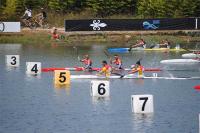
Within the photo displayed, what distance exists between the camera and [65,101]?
42.8m

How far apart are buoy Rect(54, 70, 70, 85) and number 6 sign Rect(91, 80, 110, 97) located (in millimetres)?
4990

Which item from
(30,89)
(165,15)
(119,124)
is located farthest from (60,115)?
(165,15)

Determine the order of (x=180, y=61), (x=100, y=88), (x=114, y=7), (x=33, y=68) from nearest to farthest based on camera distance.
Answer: (x=100, y=88)
(x=33, y=68)
(x=180, y=61)
(x=114, y=7)

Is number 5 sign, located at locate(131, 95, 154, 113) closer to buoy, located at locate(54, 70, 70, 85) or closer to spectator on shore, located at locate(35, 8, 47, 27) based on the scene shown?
buoy, located at locate(54, 70, 70, 85)

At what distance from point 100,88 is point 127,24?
38.2 metres

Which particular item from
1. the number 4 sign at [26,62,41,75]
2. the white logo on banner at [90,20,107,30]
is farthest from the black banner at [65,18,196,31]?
the number 4 sign at [26,62,41,75]

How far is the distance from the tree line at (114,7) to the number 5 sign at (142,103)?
47.0m

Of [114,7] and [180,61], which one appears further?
[114,7]

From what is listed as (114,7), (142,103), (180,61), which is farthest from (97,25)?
(142,103)

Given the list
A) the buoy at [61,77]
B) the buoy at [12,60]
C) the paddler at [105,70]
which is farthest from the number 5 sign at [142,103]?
the buoy at [12,60]

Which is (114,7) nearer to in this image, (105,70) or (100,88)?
(105,70)

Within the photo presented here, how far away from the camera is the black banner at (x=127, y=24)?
79.5m

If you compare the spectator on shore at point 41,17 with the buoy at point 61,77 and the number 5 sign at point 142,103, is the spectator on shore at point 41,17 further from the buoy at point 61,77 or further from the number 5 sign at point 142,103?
the number 5 sign at point 142,103

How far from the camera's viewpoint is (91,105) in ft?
136
